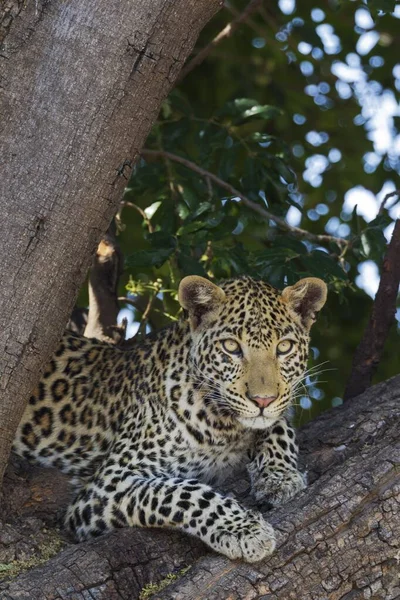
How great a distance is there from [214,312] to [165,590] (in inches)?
78.5

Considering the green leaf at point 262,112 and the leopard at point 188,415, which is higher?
the green leaf at point 262,112

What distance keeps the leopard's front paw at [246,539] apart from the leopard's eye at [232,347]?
45.5 inches

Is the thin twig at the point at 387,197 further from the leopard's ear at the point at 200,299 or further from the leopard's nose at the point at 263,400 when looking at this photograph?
the leopard's nose at the point at 263,400

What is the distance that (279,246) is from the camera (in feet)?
23.8

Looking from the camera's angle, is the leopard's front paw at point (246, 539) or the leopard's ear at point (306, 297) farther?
the leopard's ear at point (306, 297)

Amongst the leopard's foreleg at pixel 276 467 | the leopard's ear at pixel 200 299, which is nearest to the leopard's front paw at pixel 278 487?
the leopard's foreleg at pixel 276 467

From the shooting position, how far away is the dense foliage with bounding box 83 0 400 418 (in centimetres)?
714

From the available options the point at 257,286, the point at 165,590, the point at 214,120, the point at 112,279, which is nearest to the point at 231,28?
the point at 214,120

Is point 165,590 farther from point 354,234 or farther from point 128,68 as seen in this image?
point 354,234

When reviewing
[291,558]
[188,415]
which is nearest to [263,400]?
[188,415]

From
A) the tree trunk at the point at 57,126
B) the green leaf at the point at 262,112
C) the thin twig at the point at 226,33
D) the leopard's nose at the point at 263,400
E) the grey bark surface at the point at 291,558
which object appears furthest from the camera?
the thin twig at the point at 226,33

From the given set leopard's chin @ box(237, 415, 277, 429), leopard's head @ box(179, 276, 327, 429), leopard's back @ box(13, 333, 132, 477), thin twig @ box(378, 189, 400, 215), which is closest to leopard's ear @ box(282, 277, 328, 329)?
leopard's head @ box(179, 276, 327, 429)

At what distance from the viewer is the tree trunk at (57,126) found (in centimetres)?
485

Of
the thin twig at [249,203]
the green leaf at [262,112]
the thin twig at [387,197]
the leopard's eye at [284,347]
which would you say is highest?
the green leaf at [262,112]
